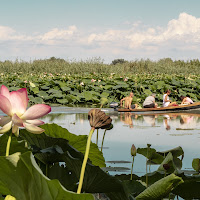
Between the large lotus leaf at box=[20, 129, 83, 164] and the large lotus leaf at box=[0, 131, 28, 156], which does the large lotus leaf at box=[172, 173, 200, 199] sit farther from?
the large lotus leaf at box=[0, 131, 28, 156]

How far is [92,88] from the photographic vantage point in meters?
18.7

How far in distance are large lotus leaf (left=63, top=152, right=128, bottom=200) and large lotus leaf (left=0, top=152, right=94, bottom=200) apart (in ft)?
0.92

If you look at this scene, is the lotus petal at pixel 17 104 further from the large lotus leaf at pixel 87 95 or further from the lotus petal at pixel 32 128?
the large lotus leaf at pixel 87 95

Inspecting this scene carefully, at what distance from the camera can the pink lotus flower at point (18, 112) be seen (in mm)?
1231

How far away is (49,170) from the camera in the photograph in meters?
1.67

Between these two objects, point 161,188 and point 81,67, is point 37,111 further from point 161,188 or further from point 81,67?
point 81,67

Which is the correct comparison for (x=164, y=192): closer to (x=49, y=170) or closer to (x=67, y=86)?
(x=49, y=170)

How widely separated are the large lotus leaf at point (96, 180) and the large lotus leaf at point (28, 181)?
0.28 meters

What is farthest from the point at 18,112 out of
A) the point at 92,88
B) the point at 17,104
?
the point at 92,88

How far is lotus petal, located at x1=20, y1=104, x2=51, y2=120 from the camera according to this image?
1229mm

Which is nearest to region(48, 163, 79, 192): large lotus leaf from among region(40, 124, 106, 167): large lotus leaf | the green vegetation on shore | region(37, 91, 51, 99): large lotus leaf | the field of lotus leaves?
region(40, 124, 106, 167): large lotus leaf

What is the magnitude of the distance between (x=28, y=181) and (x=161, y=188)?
1.50 feet

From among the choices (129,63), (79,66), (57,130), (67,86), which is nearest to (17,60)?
(79,66)

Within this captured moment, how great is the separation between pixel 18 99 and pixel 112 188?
0.41 metres
